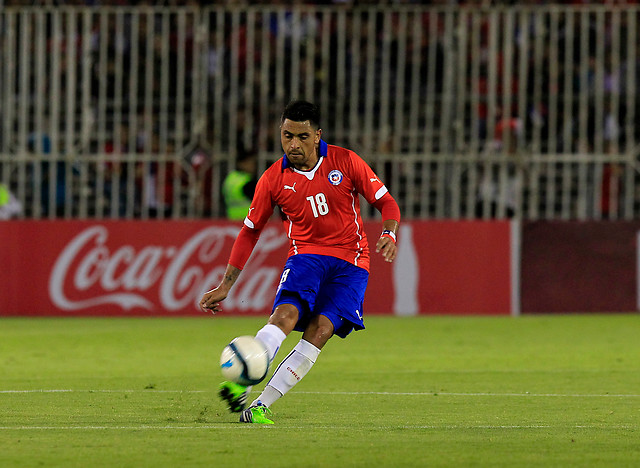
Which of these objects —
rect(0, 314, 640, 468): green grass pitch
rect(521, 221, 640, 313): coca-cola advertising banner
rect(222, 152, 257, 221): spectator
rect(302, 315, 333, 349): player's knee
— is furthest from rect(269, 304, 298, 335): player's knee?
rect(521, 221, 640, 313): coca-cola advertising banner

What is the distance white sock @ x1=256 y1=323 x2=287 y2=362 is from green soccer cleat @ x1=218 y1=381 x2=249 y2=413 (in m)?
0.30

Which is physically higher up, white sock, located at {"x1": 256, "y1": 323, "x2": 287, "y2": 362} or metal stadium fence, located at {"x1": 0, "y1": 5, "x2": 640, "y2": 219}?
metal stadium fence, located at {"x1": 0, "y1": 5, "x2": 640, "y2": 219}

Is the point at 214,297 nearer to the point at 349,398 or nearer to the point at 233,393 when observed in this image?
the point at 233,393

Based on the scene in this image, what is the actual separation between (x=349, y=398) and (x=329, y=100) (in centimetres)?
999

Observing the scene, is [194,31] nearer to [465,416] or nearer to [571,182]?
[571,182]

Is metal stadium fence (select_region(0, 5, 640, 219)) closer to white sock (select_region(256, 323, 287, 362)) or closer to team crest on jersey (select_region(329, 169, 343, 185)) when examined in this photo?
team crest on jersey (select_region(329, 169, 343, 185))

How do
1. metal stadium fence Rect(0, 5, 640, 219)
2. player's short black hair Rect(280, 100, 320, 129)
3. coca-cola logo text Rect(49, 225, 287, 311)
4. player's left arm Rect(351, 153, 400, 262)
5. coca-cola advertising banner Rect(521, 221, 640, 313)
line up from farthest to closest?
metal stadium fence Rect(0, 5, 640, 219) < coca-cola advertising banner Rect(521, 221, 640, 313) < coca-cola logo text Rect(49, 225, 287, 311) < player's left arm Rect(351, 153, 400, 262) < player's short black hair Rect(280, 100, 320, 129)

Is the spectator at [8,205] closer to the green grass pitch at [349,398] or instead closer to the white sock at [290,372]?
the green grass pitch at [349,398]

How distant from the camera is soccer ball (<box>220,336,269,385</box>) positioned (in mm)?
7344

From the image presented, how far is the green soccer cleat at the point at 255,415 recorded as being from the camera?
7.70 metres

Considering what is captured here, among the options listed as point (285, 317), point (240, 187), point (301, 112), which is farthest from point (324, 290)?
point (240, 187)

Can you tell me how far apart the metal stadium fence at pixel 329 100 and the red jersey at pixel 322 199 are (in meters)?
10.2

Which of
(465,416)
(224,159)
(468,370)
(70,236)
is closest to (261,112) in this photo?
(224,159)

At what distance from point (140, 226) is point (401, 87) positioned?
462 cm
